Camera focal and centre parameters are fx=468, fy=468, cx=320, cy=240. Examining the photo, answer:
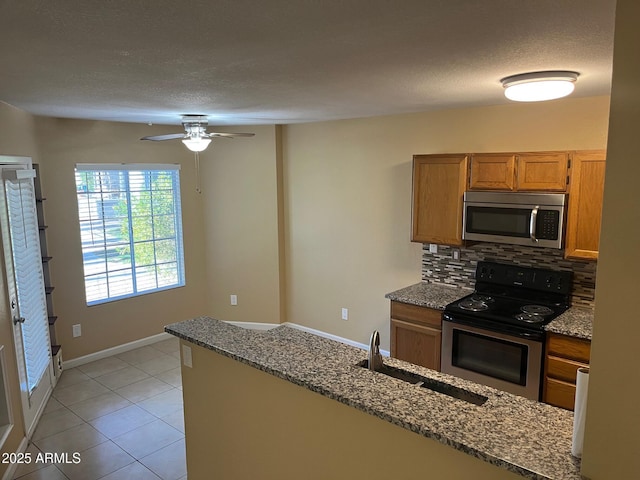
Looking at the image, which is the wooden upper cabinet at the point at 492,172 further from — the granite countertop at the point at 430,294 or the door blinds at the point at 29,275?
the door blinds at the point at 29,275

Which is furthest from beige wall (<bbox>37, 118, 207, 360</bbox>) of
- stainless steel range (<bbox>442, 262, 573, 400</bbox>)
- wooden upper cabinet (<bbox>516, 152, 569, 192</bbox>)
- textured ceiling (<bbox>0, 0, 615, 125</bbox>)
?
wooden upper cabinet (<bbox>516, 152, 569, 192</bbox>)

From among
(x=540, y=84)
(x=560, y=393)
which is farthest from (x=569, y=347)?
(x=540, y=84)

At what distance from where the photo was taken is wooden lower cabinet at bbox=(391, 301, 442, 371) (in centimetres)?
375

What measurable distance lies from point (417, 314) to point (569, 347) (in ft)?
3.73

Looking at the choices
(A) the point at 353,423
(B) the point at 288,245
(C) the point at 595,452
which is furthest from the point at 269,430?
(B) the point at 288,245

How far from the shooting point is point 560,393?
315 centimetres

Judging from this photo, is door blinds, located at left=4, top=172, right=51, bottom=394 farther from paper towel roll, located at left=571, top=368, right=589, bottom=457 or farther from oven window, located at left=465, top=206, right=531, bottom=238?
paper towel roll, located at left=571, top=368, right=589, bottom=457

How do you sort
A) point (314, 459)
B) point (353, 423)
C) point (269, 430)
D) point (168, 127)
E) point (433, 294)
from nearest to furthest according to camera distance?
point (353, 423), point (314, 459), point (269, 430), point (433, 294), point (168, 127)

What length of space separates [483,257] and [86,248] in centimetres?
381

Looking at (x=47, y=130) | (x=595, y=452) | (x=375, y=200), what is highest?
(x=47, y=130)

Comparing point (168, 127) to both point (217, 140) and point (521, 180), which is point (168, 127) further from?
point (521, 180)

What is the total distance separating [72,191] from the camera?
4.50 meters

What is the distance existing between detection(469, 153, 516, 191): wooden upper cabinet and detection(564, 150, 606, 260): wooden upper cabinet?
0.41 meters

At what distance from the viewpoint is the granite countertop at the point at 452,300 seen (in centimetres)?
309
